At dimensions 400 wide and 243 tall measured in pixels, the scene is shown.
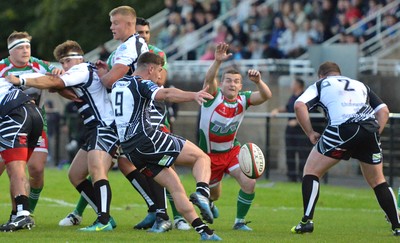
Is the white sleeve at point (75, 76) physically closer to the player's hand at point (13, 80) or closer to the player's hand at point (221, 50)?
the player's hand at point (13, 80)

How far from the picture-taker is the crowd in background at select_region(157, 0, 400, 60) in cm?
2633

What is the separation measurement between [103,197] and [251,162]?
1749 millimetres

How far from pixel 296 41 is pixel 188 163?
15134 millimetres

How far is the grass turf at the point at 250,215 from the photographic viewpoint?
40.3 ft

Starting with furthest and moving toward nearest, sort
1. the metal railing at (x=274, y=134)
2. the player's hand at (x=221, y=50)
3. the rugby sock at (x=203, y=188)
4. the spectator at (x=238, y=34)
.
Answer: the spectator at (x=238, y=34) < the metal railing at (x=274, y=134) < the player's hand at (x=221, y=50) < the rugby sock at (x=203, y=188)

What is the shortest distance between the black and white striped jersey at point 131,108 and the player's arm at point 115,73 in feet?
2.48

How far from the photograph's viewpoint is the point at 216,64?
12664 millimetres

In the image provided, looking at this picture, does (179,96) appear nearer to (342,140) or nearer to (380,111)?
(342,140)

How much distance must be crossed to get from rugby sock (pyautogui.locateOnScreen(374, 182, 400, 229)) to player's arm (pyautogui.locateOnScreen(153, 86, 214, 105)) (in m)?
2.81

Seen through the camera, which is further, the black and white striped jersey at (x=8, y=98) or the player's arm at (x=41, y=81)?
the black and white striped jersey at (x=8, y=98)

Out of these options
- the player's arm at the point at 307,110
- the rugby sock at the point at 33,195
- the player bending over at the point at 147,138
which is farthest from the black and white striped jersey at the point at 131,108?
the rugby sock at the point at 33,195

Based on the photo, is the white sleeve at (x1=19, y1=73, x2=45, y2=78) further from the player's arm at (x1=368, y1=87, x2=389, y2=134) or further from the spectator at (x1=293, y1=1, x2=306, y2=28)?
the spectator at (x1=293, y1=1, x2=306, y2=28)

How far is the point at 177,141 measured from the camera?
39.5 feet

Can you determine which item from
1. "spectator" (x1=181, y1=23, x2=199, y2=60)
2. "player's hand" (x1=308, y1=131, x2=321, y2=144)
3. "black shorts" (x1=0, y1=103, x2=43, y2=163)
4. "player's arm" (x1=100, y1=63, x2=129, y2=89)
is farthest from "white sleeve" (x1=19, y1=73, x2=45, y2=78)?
"spectator" (x1=181, y1=23, x2=199, y2=60)
